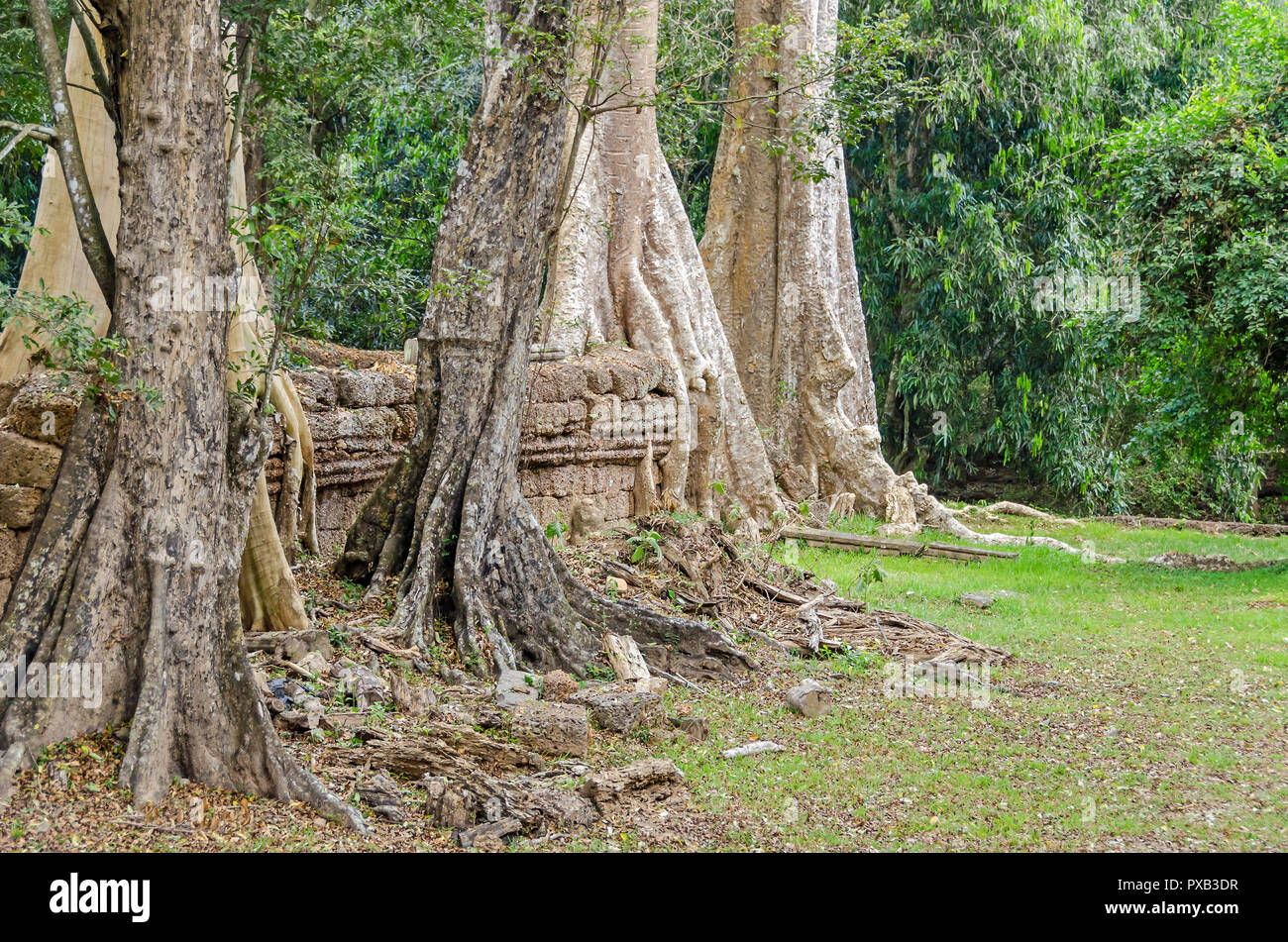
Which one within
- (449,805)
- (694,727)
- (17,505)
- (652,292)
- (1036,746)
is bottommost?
(1036,746)

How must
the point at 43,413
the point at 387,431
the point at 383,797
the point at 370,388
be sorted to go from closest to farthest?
the point at 383,797 < the point at 43,413 < the point at 370,388 < the point at 387,431

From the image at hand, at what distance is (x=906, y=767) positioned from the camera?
5.13 metres

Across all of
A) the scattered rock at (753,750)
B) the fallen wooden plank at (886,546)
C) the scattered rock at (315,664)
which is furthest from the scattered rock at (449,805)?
the fallen wooden plank at (886,546)

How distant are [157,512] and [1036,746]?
4013mm

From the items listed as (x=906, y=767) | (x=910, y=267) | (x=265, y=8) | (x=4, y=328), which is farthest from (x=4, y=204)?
(x=910, y=267)

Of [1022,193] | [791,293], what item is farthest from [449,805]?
[1022,193]

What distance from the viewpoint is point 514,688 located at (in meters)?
5.45

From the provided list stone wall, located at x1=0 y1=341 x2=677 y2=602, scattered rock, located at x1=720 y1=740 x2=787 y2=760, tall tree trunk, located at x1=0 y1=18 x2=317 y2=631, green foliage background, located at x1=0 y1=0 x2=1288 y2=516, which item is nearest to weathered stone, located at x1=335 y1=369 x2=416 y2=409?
stone wall, located at x1=0 y1=341 x2=677 y2=602

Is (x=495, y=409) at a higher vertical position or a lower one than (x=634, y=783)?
higher

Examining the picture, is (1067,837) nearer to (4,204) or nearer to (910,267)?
(4,204)

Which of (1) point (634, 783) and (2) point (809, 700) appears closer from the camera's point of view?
(1) point (634, 783)

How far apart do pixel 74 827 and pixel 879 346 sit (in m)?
14.9

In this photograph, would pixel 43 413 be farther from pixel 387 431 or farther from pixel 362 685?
pixel 387 431

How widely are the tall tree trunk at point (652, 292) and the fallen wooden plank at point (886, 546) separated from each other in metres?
0.55
